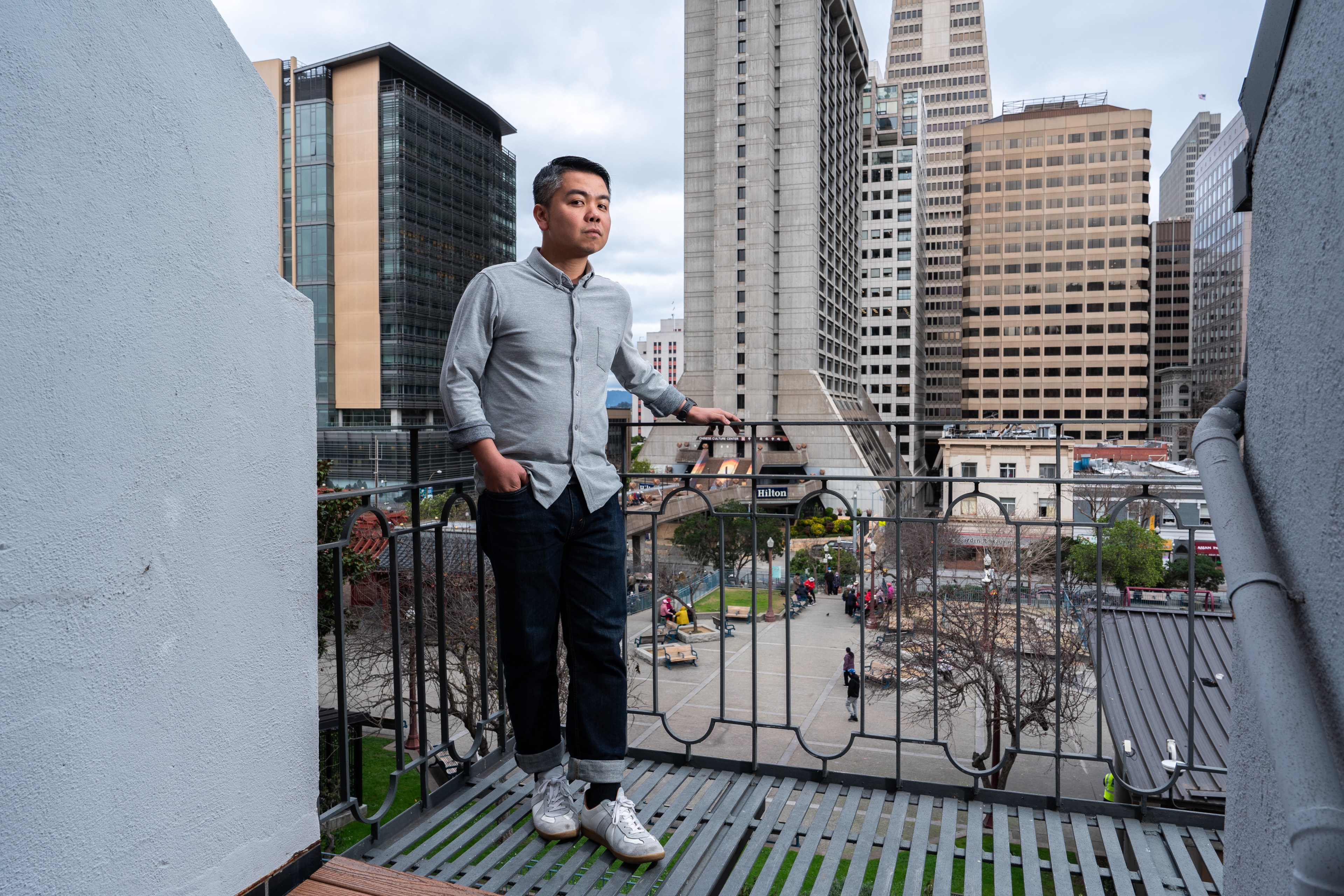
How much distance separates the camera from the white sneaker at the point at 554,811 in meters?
2.49

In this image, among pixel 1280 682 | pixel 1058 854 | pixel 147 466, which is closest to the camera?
pixel 1280 682

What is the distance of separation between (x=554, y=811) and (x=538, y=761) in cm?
17

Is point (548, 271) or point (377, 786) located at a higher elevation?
point (548, 271)

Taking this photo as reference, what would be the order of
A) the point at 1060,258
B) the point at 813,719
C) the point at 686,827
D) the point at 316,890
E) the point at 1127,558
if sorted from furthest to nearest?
the point at 1060,258, the point at 1127,558, the point at 813,719, the point at 686,827, the point at 316,890

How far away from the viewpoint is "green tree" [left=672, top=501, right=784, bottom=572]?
603 centimetres

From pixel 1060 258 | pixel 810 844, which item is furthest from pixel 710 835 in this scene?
pixel 1060 258

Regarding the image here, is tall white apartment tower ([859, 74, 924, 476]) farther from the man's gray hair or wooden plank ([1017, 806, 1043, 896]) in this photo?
the man's gray hair

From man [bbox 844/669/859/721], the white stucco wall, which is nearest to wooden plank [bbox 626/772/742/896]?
the white stucco wall

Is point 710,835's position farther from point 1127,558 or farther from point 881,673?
point 1127,558

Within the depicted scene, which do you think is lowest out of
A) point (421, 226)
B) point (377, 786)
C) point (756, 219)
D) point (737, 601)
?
point (737, 601)

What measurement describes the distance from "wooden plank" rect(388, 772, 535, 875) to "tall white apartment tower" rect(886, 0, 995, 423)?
8771cm

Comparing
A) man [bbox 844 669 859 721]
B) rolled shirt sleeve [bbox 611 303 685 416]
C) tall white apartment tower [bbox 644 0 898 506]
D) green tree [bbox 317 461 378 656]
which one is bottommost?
man [bbox 844 669 859 721]

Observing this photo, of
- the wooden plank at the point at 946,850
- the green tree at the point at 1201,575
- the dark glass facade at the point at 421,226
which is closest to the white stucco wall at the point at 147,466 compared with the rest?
the wooden plank at the point at 946,850

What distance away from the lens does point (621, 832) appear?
2393mm
